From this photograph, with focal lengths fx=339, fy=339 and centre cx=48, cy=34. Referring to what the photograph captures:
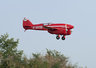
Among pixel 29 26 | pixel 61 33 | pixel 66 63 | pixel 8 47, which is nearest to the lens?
pixel 66 63

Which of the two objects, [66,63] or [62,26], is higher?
[62,26]

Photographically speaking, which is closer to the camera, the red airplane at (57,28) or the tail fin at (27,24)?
the red airplane at (57,28)

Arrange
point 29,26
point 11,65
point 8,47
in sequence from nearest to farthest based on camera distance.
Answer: point 11,65 → point 29,26 → point 8,47

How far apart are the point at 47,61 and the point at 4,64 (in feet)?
17.0

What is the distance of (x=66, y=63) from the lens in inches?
1746

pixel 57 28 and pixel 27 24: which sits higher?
pixel 27 24

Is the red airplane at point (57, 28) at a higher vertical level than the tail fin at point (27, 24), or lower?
lower

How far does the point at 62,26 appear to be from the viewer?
2345 inches

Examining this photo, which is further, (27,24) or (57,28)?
(27,24)

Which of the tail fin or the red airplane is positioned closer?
the red airplane

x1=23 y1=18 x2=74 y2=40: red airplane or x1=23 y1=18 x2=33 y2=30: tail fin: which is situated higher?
x1=23 y1=18 x2=33 y2=30: tail fin

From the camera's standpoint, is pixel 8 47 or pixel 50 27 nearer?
pixel 50 27

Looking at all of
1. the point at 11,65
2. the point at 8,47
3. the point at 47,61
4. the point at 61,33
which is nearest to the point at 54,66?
the point at 47,61

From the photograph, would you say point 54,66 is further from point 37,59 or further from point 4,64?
point 4,64
